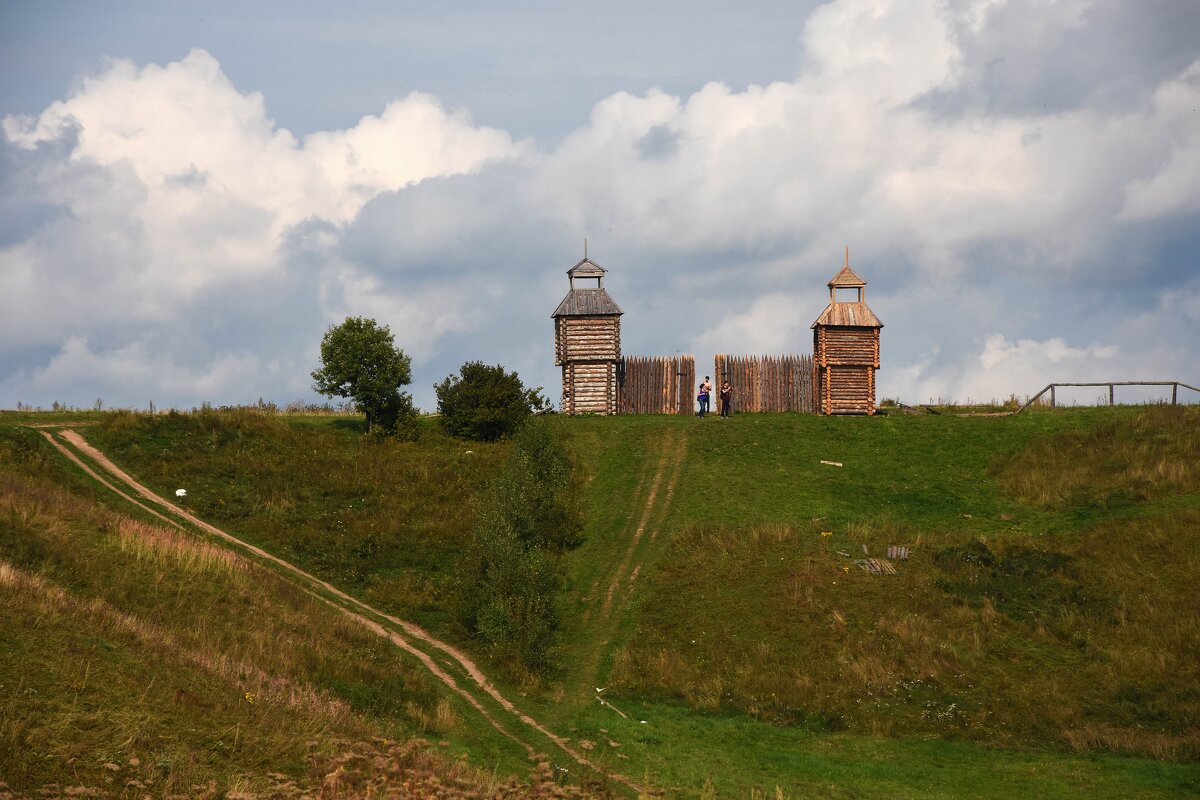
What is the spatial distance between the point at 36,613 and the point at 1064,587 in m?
26.5

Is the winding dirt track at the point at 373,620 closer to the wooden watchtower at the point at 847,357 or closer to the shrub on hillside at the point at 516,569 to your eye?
the shrub on hillside at the point at 516,569

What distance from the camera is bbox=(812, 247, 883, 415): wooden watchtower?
5378 cm

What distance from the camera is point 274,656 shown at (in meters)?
24.3

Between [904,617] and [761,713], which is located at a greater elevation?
[904,617]

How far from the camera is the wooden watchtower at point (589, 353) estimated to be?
54.4m

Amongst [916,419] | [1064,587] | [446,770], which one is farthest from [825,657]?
[916,419]

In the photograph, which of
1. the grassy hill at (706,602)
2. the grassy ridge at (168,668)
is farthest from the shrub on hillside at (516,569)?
the grassy ridge at (168,668)

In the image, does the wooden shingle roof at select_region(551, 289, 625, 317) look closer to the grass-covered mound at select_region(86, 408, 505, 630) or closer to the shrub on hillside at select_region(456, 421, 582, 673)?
the grass-covered mound at select_region(86, 408, 505, 630)

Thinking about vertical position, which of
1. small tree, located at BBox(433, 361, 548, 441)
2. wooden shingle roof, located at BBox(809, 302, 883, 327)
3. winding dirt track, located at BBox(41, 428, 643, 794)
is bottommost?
winding dirt track, located at BBox(41, 428, 643, 794)

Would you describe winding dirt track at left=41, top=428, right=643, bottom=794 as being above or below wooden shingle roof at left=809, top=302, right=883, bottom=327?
below

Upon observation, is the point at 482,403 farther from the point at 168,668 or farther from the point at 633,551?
the point at 168,668

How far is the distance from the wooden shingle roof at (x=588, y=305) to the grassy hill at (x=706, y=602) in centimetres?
813

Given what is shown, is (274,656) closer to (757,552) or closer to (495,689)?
(495,689)

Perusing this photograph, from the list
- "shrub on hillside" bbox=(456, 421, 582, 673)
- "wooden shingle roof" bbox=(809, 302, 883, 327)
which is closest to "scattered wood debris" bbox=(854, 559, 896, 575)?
"shrub on hillside" bbox=(456, 421, 582, 673)
